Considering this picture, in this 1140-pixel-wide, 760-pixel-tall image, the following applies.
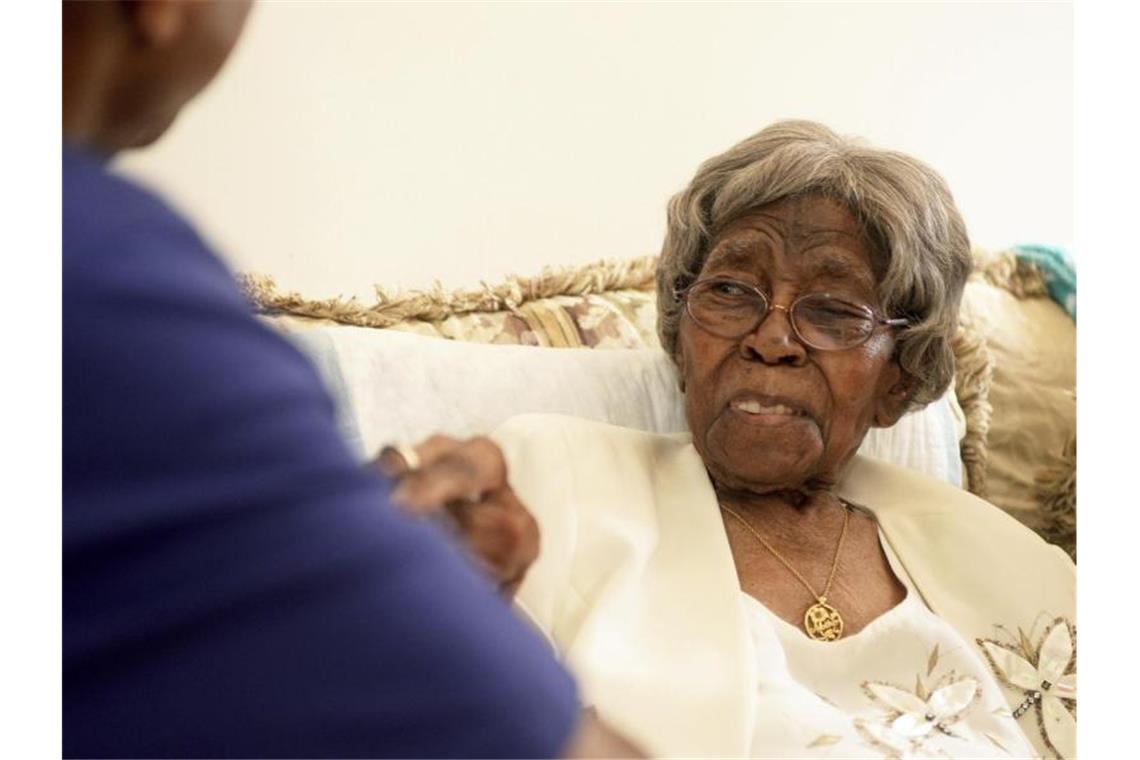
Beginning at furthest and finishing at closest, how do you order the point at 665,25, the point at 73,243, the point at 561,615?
1. the point at 665,25
2. the point at 561,615
3. the point at 73,243

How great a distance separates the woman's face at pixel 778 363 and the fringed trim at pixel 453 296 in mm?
81

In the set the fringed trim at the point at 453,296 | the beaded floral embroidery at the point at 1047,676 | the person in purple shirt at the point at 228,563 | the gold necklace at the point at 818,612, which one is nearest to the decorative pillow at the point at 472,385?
the fringed trim at the point at 453,296

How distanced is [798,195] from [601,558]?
1.05 feet

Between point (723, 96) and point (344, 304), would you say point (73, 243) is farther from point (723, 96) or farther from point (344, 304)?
point (723, 96)

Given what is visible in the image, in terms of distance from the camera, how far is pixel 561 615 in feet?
2.85

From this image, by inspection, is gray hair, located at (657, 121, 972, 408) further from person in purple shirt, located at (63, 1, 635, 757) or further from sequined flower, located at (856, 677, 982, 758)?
person in purple shirt, located at (63, 1, 635, 757)

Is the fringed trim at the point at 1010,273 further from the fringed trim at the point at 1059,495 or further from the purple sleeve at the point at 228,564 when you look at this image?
the purple sleeve at the point at 228,564

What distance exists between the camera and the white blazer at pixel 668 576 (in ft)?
2.82

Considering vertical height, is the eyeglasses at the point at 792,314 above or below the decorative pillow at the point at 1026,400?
above

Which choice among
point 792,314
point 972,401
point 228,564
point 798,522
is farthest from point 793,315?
point 228,564

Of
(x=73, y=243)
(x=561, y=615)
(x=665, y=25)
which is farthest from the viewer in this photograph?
(x=665, y=25)

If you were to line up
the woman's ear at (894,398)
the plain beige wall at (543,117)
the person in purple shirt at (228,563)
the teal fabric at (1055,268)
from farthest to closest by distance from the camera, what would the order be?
the teal fabric at (1055,268), the woman's ear at (894,398), the plain beige wall at (543,117), the person in purple shirt at (228,563)

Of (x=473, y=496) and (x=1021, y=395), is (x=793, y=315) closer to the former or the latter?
(x=473, y=496)
